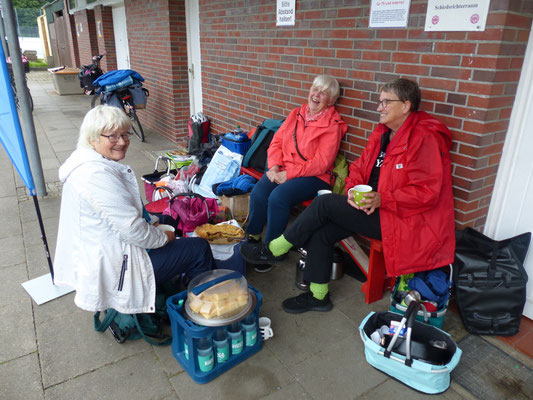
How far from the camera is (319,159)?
308 cm

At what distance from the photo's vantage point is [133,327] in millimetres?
2361

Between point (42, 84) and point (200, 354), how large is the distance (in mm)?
15186

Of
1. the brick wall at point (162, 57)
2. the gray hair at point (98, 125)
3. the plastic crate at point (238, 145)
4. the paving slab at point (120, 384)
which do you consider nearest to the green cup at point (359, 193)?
the gray hair at point (98, 125)

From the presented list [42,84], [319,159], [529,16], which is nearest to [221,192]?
[319,159]

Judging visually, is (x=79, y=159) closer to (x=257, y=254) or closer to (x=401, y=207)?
(x=257, y=254)

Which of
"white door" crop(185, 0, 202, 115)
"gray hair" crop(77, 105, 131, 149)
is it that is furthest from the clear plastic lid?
"white door" crop(185, 0, 202, 115)

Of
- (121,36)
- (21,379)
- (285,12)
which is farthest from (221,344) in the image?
(121,36)

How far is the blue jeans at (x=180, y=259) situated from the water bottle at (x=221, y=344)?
16.5 inches

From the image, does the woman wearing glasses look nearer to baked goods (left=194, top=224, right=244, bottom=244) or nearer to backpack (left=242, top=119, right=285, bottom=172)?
baked goods (left=194, top=224, right=244, bottom=244)

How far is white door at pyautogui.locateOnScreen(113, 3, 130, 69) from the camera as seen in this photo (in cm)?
845

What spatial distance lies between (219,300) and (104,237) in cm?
67

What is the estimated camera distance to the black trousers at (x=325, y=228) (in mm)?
2490

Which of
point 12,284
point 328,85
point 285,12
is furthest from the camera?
point 285,12

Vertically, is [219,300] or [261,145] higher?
[261,145]
